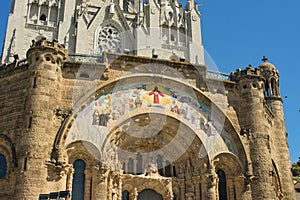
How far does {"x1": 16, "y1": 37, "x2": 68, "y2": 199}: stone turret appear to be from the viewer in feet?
60.8

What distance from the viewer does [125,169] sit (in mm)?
22688

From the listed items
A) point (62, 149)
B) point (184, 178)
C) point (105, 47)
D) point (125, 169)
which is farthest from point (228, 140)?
point (105, 47)

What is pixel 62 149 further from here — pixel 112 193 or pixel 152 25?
pixel 152 25

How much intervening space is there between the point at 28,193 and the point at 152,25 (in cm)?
2925

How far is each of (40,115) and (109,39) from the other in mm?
23880

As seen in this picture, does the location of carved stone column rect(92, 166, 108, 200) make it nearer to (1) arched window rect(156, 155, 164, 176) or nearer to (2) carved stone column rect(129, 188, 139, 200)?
(2) carved stone column rect(129, 188, 139, 200)

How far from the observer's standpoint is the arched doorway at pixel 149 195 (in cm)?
2269

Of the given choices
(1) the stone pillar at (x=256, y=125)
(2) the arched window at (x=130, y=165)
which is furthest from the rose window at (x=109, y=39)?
(2) the arched window at (x=130, y=165)

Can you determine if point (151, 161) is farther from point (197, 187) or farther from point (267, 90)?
point (267, 90)

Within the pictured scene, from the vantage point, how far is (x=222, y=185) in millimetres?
22469

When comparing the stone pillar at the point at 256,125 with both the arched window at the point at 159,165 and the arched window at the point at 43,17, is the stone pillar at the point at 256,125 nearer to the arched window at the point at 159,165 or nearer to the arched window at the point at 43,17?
the arched window at the point at 159,165

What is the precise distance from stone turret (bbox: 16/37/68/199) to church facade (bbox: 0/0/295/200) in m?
0.05

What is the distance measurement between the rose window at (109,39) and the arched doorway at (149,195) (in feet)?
71.3

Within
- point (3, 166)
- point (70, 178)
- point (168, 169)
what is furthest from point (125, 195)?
point (3, 166)
